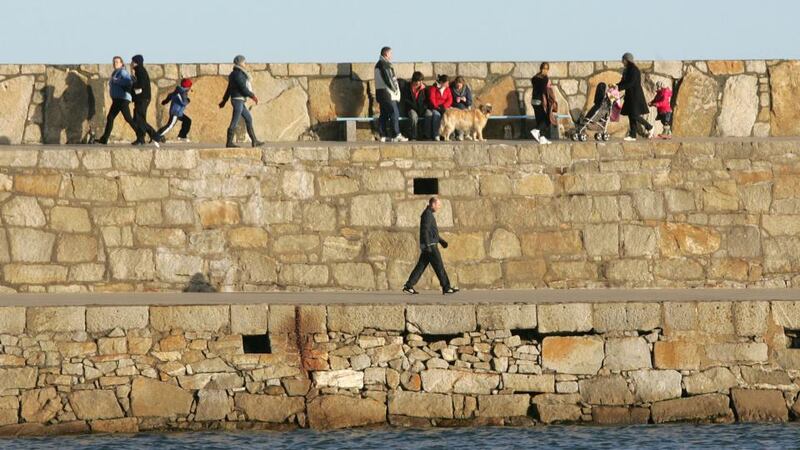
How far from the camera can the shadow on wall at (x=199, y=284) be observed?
24641mm

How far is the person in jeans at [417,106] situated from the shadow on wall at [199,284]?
3.96 m

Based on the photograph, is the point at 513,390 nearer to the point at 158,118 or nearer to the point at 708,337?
the point at 708,337

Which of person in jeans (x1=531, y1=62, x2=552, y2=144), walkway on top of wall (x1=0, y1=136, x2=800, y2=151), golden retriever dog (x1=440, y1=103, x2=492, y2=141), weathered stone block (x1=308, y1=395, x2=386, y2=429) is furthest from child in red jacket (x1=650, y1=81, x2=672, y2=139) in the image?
weathered stone block (x1=308, y1=395, x2=386, y2=429)

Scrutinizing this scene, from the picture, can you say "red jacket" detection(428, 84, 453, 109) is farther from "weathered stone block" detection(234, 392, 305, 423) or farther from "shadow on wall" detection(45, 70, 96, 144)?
"weathered stone block" detection(234, 392, 305, 423)

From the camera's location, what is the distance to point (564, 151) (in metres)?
25.5

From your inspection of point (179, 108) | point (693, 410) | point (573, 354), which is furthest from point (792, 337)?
point (179, 108)

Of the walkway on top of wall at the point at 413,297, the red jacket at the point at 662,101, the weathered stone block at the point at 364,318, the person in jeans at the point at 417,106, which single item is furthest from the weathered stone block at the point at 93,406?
the red jacket at the point at 662,101

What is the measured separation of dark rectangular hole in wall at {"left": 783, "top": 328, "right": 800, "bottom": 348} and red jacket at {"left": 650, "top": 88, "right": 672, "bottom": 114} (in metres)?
6.01

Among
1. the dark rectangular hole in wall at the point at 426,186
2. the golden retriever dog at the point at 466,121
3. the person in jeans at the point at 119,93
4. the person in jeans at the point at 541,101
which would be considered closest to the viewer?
the dark rectangular hole in wall at the point at 426,186

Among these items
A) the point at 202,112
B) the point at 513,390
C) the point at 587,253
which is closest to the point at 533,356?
the point at 513,390

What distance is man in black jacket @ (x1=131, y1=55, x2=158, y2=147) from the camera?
26.4 m

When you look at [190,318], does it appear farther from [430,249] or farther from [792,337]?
[792,337]

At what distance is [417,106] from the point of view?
27359 millimetres

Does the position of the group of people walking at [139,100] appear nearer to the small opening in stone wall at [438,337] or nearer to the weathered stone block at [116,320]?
the weathered stone block at [116,320]
